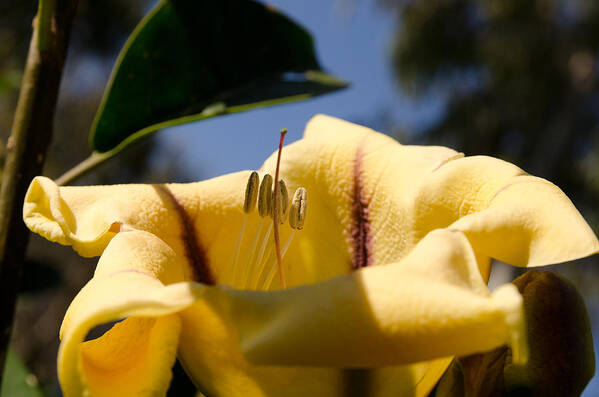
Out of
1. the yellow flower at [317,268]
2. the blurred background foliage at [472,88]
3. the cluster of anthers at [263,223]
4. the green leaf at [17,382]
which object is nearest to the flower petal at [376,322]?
the yellow flower at [317,268]

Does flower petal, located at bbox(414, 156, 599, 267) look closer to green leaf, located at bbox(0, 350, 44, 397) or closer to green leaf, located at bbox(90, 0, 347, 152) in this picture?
green leaf, located at bbox(90, 0, 347, 152)

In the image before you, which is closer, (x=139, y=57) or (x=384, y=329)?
(x=384, y=329)

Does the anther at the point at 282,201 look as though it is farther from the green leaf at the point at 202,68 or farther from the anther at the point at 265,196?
the green leaf at the point at 202,68

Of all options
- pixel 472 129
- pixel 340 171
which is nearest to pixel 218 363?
pixel 340 171

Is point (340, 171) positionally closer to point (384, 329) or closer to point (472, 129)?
point (384, 329)

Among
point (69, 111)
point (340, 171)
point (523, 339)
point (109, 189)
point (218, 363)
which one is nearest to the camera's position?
point (523, 339)

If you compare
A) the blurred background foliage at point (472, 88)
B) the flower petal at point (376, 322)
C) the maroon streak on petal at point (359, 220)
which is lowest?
the blurred background foliage at point (472, 88)

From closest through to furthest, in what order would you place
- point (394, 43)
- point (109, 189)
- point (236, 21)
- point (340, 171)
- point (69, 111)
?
point (109, 189) < point (340, 171) < point (236, 21) < point (69, 111) < point (394, 43)
